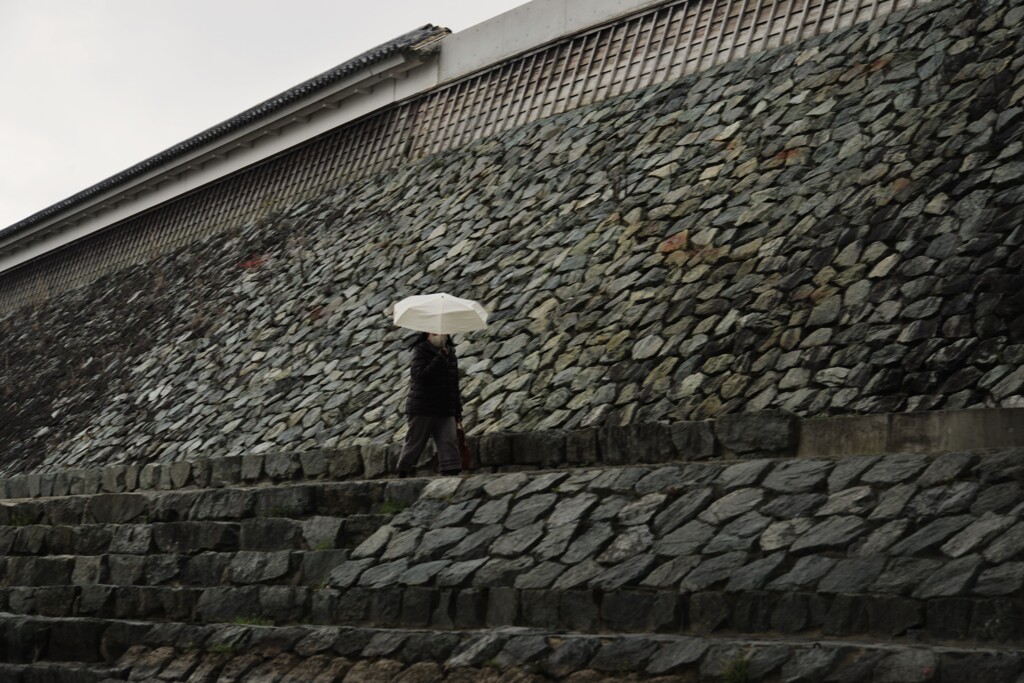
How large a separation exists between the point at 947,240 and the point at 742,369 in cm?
181

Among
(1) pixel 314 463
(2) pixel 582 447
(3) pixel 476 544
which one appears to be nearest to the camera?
(3) pixel 476 544

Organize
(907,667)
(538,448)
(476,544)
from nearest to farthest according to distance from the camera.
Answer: (907,667), (476,544), (538,448)

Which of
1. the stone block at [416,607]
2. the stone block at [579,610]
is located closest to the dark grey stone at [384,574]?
the stone block at [416,607]

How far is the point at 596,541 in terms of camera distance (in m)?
7.80

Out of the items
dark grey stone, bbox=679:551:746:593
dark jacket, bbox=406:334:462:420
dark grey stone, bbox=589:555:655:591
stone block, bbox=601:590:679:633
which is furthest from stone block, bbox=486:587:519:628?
dark jacket, bbox=406:334:462:420

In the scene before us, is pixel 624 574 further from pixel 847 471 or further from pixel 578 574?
pixel 847 471

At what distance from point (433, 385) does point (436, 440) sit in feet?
1.54

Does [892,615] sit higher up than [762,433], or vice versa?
[762,433]

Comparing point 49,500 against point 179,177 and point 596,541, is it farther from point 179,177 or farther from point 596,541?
point 179,177

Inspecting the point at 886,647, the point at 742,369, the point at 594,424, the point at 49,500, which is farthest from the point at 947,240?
the point at 49,500

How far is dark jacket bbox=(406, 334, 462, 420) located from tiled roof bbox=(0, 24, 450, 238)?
306 inches

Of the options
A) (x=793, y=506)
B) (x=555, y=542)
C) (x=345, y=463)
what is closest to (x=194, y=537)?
(x=345, y=463)

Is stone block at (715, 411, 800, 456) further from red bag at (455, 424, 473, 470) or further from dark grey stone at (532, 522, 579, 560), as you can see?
red bag at (455, 424, 473, 470)

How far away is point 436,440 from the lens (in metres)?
10.6
